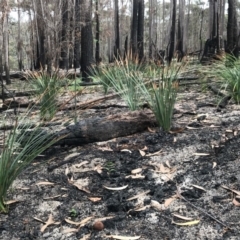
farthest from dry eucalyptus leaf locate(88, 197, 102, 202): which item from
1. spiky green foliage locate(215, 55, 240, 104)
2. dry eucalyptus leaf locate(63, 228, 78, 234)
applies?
spiky green foliage locate(215, 55, 240, 104)

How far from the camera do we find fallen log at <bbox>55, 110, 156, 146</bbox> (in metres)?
3.09

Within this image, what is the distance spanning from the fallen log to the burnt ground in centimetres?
6

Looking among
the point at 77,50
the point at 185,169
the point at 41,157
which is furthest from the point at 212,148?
the point at 77,50

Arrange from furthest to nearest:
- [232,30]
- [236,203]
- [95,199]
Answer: [232,30] < [95,199] < [236,203]

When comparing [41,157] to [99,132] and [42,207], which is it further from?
[42,207]

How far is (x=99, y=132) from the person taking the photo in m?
3.19

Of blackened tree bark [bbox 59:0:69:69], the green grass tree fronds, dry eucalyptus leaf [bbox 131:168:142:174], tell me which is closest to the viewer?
dry eucalyptus leaf [bbox 131:168:142:174]

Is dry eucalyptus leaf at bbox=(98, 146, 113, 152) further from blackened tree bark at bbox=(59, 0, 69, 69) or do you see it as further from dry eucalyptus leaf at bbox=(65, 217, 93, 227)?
blackened tree bark at bbox=(59, 0, 69, 69)

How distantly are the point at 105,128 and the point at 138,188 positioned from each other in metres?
0.98

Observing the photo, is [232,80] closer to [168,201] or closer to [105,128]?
[105,128]

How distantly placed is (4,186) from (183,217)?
964 millimetres

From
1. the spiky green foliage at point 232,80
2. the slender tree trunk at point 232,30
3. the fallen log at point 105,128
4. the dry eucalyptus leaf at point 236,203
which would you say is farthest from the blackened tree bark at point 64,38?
the dry eucalyptus leaf at point 236,203

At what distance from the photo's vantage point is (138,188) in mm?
2322

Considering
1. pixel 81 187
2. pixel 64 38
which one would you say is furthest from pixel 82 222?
pixel 64 38
